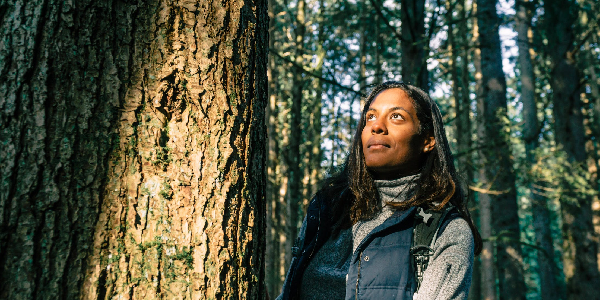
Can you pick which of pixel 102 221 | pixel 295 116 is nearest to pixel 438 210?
pixel 102 221

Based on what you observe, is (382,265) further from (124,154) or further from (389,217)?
(124,154)

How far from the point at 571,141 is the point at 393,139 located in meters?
7.89

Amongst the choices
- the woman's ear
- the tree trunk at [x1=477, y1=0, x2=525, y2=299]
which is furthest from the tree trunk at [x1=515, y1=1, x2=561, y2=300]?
the woman's ear

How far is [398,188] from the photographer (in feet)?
7.25

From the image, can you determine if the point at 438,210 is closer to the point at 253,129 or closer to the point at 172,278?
the point at 253,129

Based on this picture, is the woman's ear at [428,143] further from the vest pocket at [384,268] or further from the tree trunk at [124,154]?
the tree trunk at [124,154]

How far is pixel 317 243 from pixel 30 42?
155cm

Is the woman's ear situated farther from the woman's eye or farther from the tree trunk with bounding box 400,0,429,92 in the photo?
the tree trunk with bounding box 400,0,429,92

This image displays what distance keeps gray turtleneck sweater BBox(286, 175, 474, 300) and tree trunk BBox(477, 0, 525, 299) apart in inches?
168

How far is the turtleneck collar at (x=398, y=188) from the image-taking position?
218 centimetres

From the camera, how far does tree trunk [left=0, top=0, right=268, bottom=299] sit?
40.8 inches

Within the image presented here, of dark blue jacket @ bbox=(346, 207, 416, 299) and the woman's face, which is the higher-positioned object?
the woman's face

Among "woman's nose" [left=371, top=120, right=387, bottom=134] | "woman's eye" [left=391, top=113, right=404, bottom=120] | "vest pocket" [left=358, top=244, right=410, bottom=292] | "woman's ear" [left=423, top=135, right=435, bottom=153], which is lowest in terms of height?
"vest pocket" [left=358, top=244, right=410, bottom=292]

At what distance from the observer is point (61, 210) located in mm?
1049
